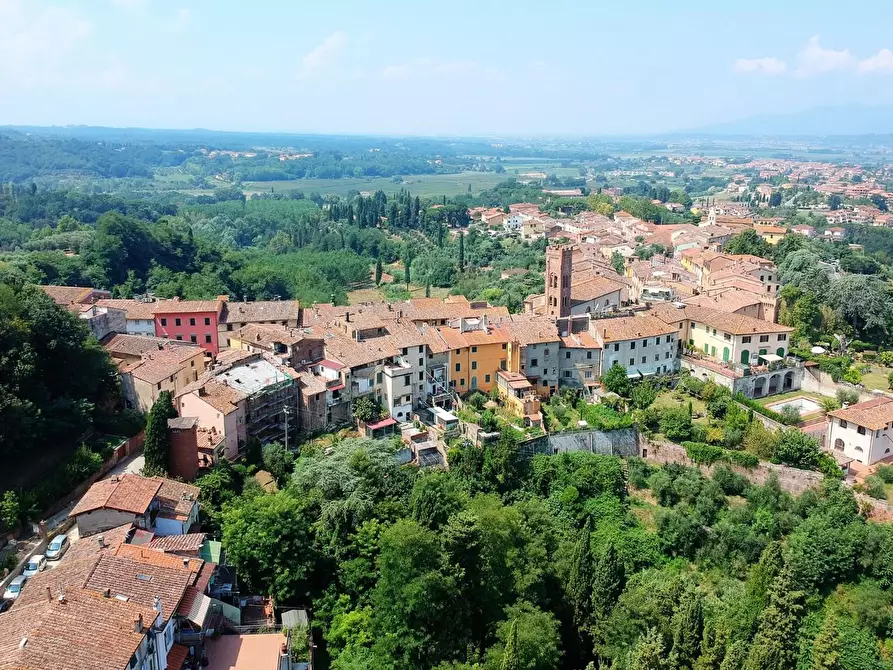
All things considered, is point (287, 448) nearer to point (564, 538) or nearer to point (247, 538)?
point (247, 538)

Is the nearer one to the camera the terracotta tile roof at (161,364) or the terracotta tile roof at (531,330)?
the terracotta tile roof at (161,364)

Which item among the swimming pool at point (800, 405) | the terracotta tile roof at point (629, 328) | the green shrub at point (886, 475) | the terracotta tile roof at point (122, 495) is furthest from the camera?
the terracotta tile roof at point (629, 328)

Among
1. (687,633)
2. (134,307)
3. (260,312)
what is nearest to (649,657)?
(687,633)

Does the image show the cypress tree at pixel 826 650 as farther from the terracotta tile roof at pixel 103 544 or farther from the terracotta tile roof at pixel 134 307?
the terracotta tile roof at pixel 134 307

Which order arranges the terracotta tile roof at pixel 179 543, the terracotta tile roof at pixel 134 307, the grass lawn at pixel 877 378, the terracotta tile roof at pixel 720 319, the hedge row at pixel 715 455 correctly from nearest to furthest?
1. the terracotta tile roof at pixel 179 543
2. the hedge row at pixel 715 455
3. the grass lawn at pixel 877 378
4. the terracotta tile roof at pixel 720 319
5. the terracotta tile roof at pixel 134 307

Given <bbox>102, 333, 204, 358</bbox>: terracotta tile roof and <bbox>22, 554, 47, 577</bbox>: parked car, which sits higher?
<bbox>102, 333, 204, 358</bbox>: terracotta tile roof

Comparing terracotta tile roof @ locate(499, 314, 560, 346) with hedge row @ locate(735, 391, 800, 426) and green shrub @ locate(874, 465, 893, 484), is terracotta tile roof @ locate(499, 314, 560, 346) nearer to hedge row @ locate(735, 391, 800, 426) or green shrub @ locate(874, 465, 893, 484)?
hedge row @ locate(735, 391, 800, 426)

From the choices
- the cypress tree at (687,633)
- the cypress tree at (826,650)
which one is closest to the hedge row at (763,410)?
the cypress tree at (826,650)

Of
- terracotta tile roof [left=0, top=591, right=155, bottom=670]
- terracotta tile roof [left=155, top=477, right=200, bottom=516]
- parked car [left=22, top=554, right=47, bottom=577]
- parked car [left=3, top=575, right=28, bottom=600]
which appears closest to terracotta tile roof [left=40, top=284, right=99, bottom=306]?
terracotta tile roof [left=155, top=477, right=200, bottom=516]
